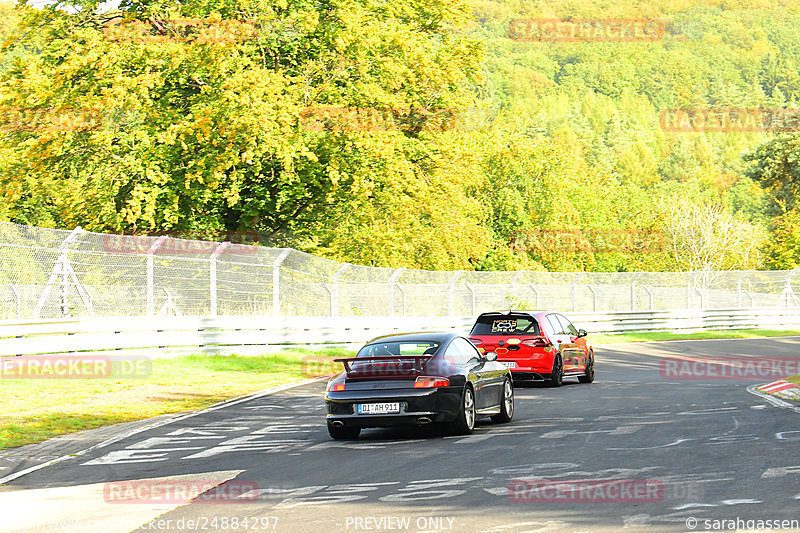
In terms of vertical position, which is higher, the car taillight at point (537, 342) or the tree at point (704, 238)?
the tree at point (704, 238)

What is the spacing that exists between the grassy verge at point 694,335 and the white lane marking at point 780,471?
30009 millimetres

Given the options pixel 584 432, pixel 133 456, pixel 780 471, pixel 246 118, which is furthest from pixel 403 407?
pixel 246 118

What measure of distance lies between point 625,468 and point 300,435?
4867 millimetres

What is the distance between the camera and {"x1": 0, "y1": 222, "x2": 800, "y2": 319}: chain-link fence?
67.3ft

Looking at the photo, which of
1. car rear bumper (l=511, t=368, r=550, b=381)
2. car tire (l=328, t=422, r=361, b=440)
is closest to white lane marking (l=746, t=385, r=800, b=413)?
car rear bumper (l=511, t=368, r=550, b=381)

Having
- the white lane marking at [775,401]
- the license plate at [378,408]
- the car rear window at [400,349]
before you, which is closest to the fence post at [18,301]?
the car rear window at [400,349]

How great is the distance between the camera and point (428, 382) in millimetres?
12258

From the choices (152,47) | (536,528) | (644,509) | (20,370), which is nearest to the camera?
(536,528)

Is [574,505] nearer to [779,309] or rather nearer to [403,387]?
[403,387]

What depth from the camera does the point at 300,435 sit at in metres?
13.1

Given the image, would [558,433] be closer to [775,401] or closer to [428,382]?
[428,382]

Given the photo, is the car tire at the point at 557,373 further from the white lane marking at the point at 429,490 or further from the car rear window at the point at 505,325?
the white lane marking at the point at 429,490

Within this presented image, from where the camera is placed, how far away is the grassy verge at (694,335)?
133 ft

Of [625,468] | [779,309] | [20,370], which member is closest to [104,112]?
[20,370]
